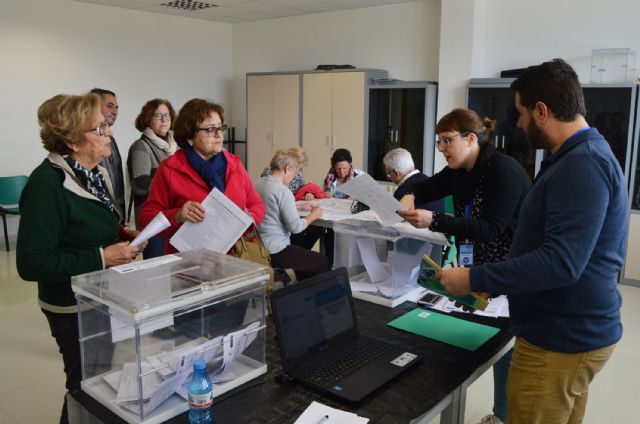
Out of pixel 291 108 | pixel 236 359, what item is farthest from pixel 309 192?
pixel 236 359

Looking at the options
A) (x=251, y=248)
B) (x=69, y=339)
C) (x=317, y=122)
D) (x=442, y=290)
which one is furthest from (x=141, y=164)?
(x=317, y=122)

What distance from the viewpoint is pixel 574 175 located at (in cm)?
131

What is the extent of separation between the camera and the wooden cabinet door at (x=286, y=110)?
21.9ft

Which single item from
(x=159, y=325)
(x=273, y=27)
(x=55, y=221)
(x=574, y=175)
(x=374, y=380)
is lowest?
(x=374, y=380)

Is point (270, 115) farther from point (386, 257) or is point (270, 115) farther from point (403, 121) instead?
point (386, 257)

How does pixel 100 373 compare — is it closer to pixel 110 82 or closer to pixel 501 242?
pixel 501 242

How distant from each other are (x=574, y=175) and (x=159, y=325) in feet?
3.46

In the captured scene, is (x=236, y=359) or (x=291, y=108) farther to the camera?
(x=291, y=108)

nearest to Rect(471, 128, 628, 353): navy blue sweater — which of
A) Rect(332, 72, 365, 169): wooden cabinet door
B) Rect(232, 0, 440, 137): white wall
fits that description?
Rect(332, 72, 365, 169): wooden cabinet door

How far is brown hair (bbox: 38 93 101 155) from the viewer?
1755mm

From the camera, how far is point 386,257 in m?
2.23

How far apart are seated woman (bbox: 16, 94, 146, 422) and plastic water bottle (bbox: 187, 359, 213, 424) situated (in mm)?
677

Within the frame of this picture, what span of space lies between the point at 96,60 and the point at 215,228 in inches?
199

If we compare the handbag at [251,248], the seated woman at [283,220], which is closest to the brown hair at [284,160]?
the seated woman at [283,220]
